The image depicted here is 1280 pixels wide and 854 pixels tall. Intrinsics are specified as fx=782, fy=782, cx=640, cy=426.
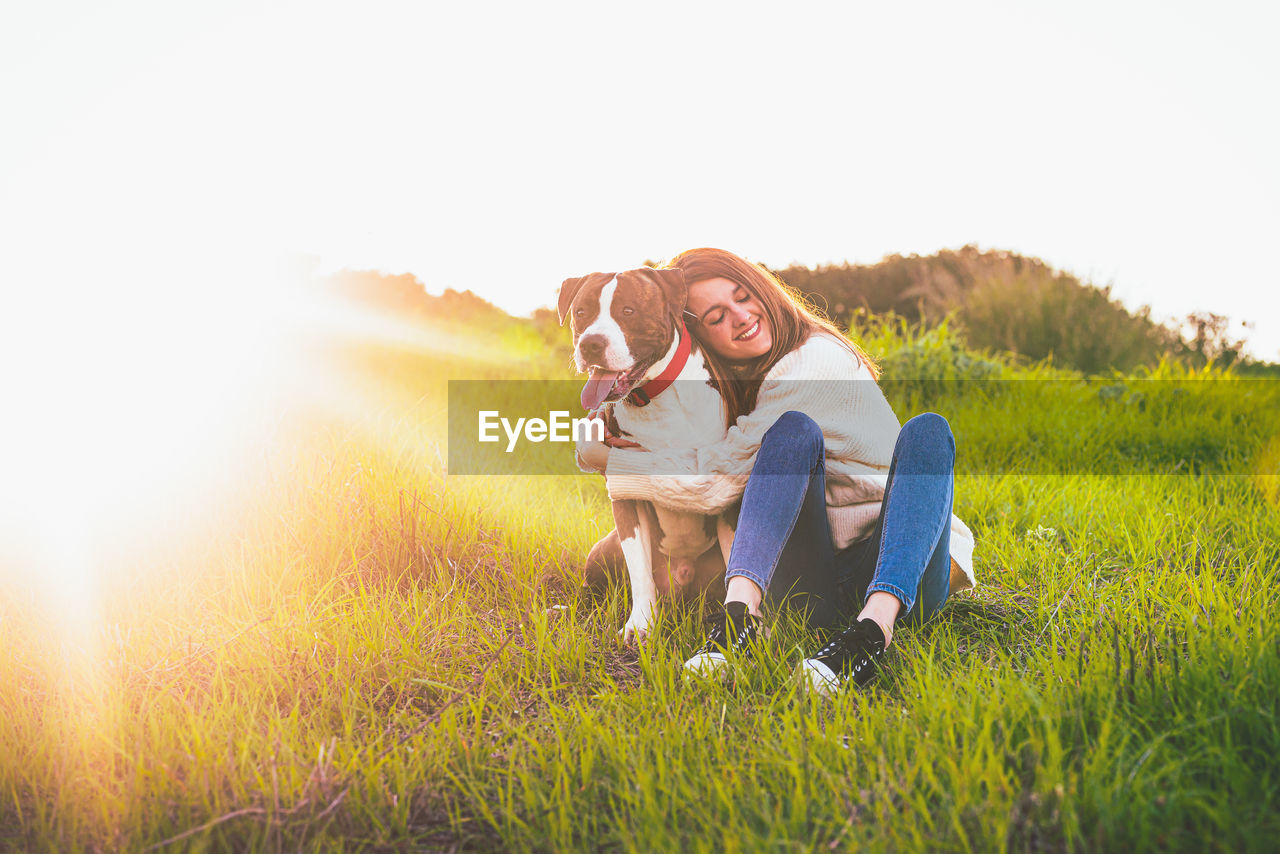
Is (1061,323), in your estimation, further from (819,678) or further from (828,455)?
(819,678)

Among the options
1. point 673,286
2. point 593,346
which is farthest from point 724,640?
point 673,286

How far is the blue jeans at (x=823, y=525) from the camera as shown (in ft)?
7.21

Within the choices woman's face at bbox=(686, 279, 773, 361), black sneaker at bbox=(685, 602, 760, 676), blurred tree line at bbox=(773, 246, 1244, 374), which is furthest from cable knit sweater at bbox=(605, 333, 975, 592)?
blurred tree line at bbox=(773, 246, 1244, 374)

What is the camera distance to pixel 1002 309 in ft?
26.4

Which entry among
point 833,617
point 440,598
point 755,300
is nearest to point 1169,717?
point 833,617

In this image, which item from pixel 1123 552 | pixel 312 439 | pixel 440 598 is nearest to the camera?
pixel 440 598

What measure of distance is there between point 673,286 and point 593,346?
343mm

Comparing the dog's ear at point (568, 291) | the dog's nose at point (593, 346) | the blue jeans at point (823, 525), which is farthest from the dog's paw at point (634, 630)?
the dog's ear at point (568, 291)

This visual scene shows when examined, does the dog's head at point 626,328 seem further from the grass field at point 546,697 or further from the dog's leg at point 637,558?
the grass field at point 546,697

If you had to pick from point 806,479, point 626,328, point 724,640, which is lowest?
point 724,640

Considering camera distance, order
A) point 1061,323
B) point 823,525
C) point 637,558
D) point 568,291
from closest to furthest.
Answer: point 823,525 → point 637,558 → point 568,291 → point 1061,323

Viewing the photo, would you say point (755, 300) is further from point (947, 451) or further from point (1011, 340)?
point (1011, 340)

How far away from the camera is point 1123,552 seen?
10.3 feet

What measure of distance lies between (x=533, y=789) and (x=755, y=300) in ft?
5.29
